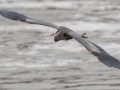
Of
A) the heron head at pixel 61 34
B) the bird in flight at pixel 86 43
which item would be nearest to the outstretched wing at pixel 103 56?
the bird in flight at pixel 86 43

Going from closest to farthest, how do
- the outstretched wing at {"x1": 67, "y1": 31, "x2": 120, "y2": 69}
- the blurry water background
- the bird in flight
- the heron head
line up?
the outstretched wing at {"x1": 67, "y1": 31, "x2": 120, "y2": 69}, the bird in flight, the heron head, the blurry water background

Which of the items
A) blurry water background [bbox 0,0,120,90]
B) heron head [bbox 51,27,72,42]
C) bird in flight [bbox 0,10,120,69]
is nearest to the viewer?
bird in flight [bbox 0,10,120,69]

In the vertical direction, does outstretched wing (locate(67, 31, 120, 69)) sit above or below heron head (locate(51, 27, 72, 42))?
below

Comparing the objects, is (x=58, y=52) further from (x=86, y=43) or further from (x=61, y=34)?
(x=86, y=43)

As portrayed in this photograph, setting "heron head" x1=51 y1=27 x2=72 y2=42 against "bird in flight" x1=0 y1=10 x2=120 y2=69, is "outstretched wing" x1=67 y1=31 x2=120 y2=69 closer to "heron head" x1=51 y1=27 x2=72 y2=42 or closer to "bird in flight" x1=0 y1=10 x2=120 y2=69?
"bird in flight" x1=0 y1=10 x2=120 y2=69

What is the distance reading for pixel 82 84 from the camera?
22.6 metres

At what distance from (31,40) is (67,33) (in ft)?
47.7

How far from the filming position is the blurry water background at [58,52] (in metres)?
22.9


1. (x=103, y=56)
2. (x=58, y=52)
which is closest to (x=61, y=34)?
(x=103, y=56)

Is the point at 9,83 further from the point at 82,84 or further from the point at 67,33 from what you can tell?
the point at 67,33

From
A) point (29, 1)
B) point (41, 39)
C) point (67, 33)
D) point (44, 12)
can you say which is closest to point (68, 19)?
point (44, 12)

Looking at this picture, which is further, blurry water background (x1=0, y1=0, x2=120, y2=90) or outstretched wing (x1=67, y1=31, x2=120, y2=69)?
blurry water background (x1=0, y1=0, x2=120, y2=90)

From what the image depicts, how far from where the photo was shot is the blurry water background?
22.9 m

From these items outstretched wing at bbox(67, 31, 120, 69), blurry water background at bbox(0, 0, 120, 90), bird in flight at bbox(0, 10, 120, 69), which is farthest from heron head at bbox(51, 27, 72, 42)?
blurry water background at bbox(0, 0, 120, 90)
